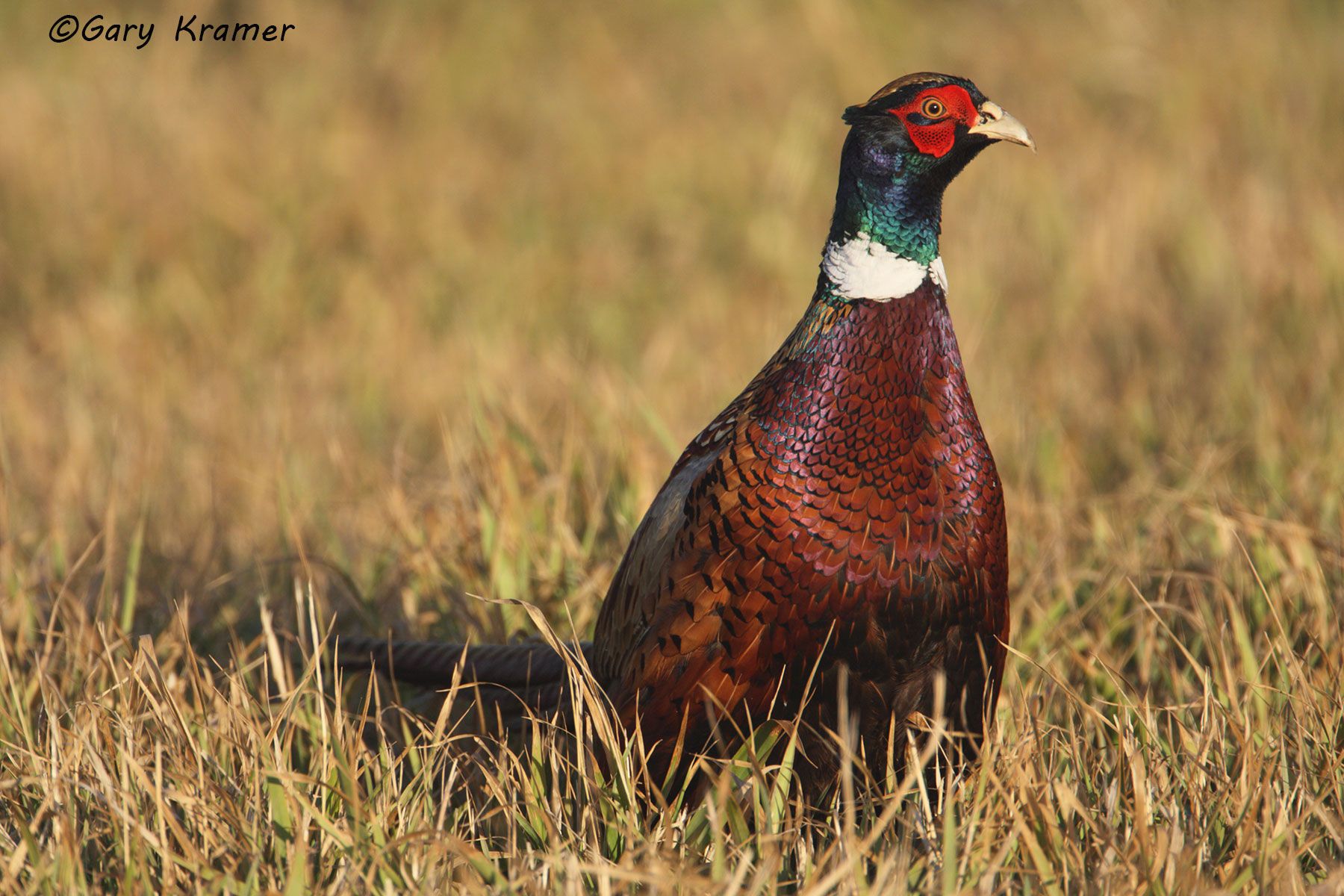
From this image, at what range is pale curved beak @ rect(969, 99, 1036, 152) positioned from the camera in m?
2.25

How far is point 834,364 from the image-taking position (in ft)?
7.11

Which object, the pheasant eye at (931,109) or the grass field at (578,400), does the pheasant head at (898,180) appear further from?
the grass field at (578,400)

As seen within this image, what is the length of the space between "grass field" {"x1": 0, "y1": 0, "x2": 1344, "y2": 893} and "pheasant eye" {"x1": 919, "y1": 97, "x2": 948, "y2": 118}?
85 centimetres

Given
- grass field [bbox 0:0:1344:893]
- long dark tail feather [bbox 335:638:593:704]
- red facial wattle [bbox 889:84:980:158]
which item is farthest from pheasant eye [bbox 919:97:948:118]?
long dark tail feather [bbox 335:638:593:704]

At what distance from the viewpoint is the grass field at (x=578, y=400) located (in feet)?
6.54

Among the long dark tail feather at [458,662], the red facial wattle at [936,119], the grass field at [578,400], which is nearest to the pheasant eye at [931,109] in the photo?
the red facial wattle at [936,119]

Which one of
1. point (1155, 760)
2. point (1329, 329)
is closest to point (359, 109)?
point (1329, 329)

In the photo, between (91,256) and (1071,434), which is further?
(91,256)

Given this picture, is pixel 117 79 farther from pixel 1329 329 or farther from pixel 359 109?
pixel 1329 329

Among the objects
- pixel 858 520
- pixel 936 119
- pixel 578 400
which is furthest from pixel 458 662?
pixel 578 400

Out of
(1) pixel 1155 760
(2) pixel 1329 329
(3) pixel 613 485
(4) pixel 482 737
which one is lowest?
(4) pixel 482 737

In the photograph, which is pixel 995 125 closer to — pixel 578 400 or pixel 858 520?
pixel 858 520

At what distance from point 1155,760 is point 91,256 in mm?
4666

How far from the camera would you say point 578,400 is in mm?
3939
